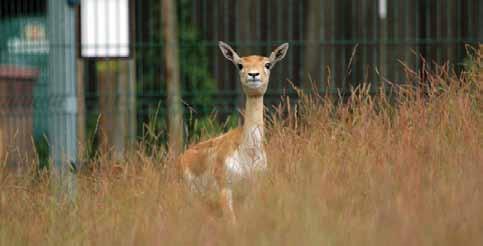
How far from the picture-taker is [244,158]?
31.4 feet

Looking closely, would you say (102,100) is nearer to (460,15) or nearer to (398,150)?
(460,15)

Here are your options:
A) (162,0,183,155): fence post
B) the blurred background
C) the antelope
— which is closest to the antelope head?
the antelope

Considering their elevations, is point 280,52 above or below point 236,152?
above

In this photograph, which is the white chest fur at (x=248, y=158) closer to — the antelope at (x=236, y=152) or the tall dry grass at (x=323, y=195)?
the antelope at (x=236, y=152)

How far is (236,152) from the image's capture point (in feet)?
31.9

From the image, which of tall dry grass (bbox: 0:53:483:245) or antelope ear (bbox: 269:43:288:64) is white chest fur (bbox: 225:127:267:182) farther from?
antelope ear (bbox: 269:43:288:64)

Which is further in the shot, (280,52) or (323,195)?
(280,52)

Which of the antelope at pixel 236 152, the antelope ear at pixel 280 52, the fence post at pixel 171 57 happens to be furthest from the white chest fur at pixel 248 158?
the fence post at pixel 171 57

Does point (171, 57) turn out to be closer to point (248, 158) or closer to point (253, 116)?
point (253, 116)

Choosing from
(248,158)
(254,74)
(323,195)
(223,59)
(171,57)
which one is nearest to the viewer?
(323,195)

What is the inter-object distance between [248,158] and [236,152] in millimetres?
325

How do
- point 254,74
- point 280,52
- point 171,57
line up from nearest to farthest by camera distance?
point 254,74, point 280,52, point 171,57

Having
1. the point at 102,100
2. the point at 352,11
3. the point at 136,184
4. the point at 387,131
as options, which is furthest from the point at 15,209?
the point at 352,11

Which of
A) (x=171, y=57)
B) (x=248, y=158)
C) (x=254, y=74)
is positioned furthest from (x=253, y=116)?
(x=171, y=57)
